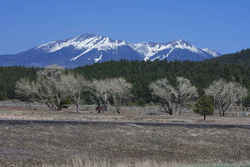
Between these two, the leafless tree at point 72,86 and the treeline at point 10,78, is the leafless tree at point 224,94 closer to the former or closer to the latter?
the leafless tree at point 72,86

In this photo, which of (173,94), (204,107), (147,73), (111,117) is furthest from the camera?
(147,73)

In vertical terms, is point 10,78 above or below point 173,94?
above

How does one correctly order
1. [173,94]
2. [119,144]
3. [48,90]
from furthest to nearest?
[173,94] → [48,90] → [119,144]

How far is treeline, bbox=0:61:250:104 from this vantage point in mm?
116000

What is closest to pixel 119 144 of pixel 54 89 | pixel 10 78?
pixel 54 89

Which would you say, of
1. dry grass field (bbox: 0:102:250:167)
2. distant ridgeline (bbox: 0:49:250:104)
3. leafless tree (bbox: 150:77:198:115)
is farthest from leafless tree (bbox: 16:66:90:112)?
dry grass field (bbox: 0:102:250:167)

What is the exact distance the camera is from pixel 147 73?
141875 millimetres

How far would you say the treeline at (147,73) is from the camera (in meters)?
116

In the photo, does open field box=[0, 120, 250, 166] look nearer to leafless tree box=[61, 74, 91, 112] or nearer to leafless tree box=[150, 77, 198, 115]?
leafless tree box=[150, 77, 198, 115]

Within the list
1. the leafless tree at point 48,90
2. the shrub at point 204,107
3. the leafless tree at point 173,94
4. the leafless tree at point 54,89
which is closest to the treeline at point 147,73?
the leafless tree at point 173,94

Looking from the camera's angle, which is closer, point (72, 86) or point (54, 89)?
point (54, 89)

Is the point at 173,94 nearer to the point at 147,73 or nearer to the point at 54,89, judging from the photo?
the point at 54,89

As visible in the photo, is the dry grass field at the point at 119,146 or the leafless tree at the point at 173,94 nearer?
the dry grass field at the point at 119,146

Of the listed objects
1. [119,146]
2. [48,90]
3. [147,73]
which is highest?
[147,73]
